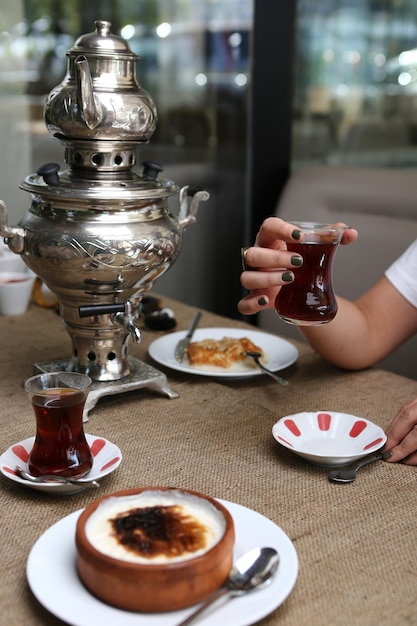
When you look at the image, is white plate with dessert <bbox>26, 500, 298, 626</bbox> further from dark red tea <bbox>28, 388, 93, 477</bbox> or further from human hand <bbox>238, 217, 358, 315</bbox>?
human hand <bbox>238, 217, 358, 315</bbox>

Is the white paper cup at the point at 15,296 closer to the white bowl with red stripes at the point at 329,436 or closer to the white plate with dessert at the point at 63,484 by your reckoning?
the white plate with dessert at the point at 63,484

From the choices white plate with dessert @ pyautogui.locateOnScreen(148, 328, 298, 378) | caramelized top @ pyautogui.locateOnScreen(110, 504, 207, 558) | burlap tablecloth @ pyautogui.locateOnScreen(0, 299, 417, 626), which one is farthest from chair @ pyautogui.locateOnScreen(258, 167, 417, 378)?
caramelized top @ pyautogui.locateOnScreen(110, 504, 207, 558)

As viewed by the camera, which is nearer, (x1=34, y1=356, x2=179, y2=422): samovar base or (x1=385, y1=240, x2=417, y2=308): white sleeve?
(x1=34, y1=356, x2=179, y2=422): samovar base

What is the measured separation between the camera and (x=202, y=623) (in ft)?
2.28

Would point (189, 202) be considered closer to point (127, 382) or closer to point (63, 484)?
point (127, 382)

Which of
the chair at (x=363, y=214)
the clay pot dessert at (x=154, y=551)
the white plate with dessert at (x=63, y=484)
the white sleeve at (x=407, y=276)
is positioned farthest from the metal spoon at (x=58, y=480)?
the chair at (x=363, y=214)

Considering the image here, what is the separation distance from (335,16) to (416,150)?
2.27 ft

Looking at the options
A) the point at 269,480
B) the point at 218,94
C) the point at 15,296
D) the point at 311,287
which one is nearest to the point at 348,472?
the point at 269,480

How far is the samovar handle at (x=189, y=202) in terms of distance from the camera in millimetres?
1330

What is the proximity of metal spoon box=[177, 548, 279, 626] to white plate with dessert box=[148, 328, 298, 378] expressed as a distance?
0.62 m

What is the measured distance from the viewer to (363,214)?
2.30 meters

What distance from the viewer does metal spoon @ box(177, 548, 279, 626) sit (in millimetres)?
729

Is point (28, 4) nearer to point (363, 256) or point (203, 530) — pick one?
point (363, 256)

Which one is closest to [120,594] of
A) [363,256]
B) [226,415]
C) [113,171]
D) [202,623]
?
[202,623]
